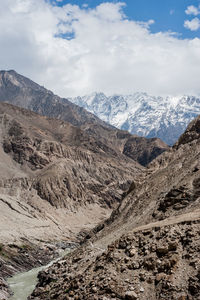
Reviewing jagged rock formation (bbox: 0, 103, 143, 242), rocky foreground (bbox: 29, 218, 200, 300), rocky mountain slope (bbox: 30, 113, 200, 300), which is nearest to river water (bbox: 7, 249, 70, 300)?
rocky mountain slope (bbox: 30, 113, 200, 300)

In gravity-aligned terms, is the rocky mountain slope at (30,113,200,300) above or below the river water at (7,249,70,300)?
above

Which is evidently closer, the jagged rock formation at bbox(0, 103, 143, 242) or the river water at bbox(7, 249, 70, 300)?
the river water at bbox(7, 249, 70, 300)

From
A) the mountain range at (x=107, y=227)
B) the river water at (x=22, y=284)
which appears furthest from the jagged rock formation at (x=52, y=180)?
the river water at (x=22, y=284)

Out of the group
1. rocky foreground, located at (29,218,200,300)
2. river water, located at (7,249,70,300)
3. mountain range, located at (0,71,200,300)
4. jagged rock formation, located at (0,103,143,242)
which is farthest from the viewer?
jagged rock formation, located at (0,103,143,242)

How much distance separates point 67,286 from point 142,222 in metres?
13.4

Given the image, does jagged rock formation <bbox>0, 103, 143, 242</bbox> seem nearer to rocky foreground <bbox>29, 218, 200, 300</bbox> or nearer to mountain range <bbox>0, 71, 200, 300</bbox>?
mountain range <bbox>0, 71, 200, 300</bbox>

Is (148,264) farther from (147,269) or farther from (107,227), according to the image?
(107,227)

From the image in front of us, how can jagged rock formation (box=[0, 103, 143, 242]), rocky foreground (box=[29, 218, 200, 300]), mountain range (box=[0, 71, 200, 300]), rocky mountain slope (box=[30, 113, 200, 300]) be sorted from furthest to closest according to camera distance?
jagged rock formation (box=[0, 103, 143, 242]), mountain range (box=[0, 71, 200, 300]), rocky mountain slope (box=[30, 113, 200, 300]), rocky foreground (box=[29, 218, 200, 300])

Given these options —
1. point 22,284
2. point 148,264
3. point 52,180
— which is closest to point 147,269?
point 148,264

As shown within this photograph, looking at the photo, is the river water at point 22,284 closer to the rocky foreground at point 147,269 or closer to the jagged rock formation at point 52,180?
the rocky foreground at point 147,269

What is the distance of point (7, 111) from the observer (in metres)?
194

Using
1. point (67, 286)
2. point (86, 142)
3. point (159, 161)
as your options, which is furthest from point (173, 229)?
point (86, 142)

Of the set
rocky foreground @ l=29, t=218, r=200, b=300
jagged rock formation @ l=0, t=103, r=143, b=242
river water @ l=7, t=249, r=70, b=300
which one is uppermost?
jagged rock formation @ l=0, t=103, r=143, b=242

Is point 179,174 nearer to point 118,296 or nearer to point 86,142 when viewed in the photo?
point 118,296
